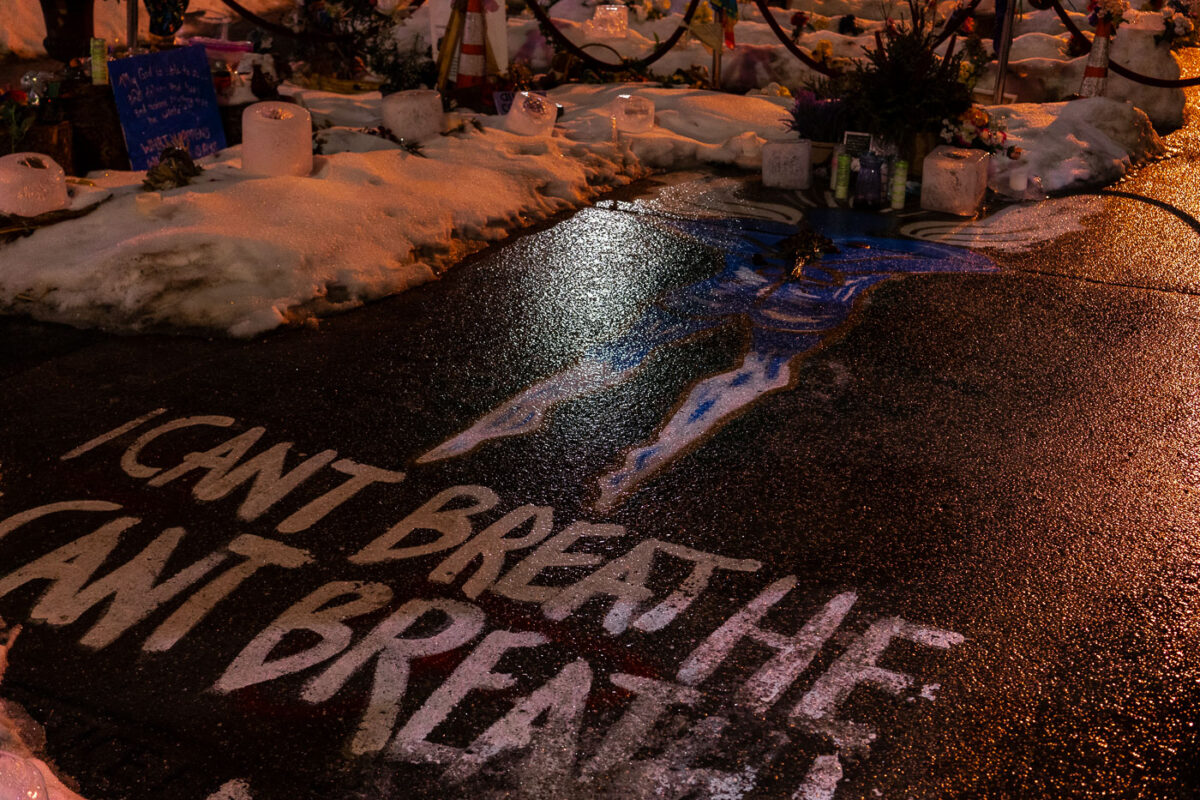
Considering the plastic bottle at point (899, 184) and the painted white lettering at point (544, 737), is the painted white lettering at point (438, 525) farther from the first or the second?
the plastic bottle at point (899, 184)

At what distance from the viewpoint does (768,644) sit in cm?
317

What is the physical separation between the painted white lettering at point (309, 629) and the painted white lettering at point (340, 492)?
390 millimetres

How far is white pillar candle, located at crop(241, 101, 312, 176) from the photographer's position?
21.8ft

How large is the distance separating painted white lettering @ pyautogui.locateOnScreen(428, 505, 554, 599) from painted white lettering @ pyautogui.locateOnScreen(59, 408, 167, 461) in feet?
5.13

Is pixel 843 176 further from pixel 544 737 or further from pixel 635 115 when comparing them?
pixel 544 737

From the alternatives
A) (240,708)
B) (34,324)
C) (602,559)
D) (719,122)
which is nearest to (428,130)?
(719,122)

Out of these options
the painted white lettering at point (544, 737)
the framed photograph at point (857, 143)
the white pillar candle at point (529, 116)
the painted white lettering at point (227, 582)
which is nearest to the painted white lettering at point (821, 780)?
the painted white lettering at point (544, 737)

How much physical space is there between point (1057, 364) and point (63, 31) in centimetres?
773

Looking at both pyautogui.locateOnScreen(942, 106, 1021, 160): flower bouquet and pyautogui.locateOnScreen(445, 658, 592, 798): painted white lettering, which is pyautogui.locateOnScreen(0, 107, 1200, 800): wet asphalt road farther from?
pyautogui.locateOnScreen(942, 106, 1021, 160): flower bouquet

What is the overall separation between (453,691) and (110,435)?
2056 mm

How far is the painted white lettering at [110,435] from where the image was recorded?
4168 millimetres

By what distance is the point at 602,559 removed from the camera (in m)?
3.57

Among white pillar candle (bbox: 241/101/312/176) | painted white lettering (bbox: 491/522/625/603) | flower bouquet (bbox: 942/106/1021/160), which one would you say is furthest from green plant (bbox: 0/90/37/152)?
flower bouquet (bbox: 942/106/1021/160)

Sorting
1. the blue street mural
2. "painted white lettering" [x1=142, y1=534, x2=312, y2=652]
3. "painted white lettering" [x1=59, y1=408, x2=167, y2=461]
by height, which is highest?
the blue street mural
